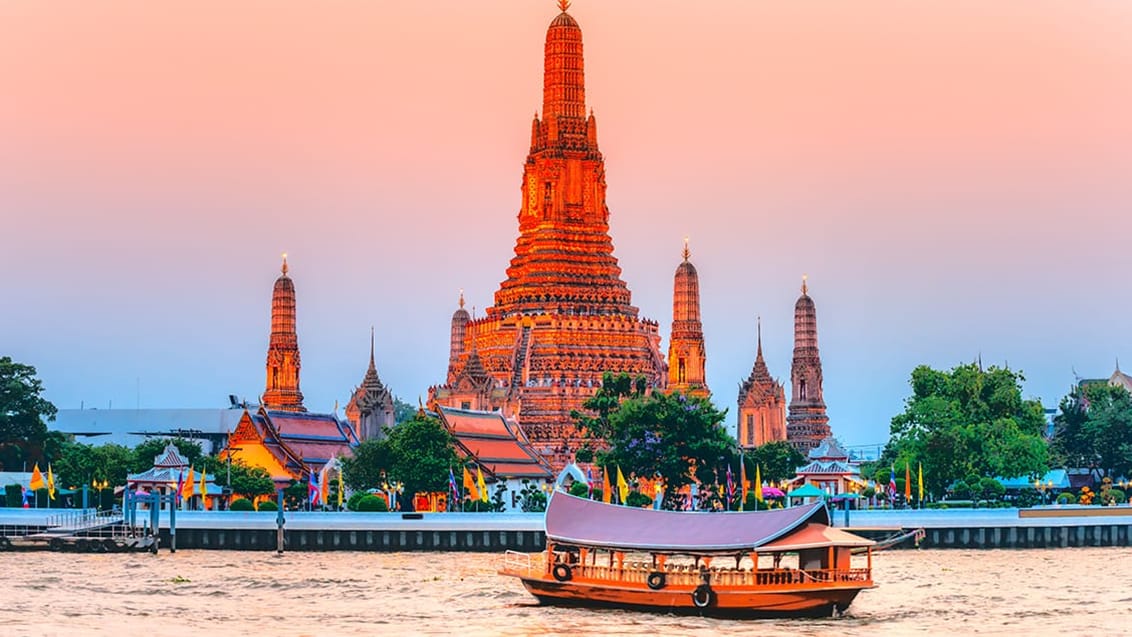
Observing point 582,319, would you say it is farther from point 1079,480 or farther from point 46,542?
point 46,542

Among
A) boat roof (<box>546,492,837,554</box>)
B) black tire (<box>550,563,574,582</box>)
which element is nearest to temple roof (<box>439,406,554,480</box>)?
boat roof (<box>546,492,837,554</box>)

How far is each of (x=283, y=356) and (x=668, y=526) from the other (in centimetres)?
7578

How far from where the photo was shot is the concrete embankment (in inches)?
3031

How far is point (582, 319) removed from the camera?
4843 inches

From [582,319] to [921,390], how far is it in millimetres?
26670

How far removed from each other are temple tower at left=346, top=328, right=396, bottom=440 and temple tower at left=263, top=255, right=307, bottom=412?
3613 mm

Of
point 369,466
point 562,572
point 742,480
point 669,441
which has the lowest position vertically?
point 562,572

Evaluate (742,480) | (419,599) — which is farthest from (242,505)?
(419,599)

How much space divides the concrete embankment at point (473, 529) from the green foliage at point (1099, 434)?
21.3m

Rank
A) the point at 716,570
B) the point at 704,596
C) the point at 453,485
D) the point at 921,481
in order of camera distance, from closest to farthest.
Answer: the point at 704,596, the point at 716,570, the point at 453,485, the point at 921,481

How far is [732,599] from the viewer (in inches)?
2085

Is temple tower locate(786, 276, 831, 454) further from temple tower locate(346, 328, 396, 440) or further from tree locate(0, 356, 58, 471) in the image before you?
tree locate(0, 356, 58, 471)

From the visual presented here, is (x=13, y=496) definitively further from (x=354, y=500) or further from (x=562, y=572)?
→ (x=562, y=572)

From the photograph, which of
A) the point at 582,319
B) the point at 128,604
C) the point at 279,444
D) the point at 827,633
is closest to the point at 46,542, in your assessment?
the point at 128,604
